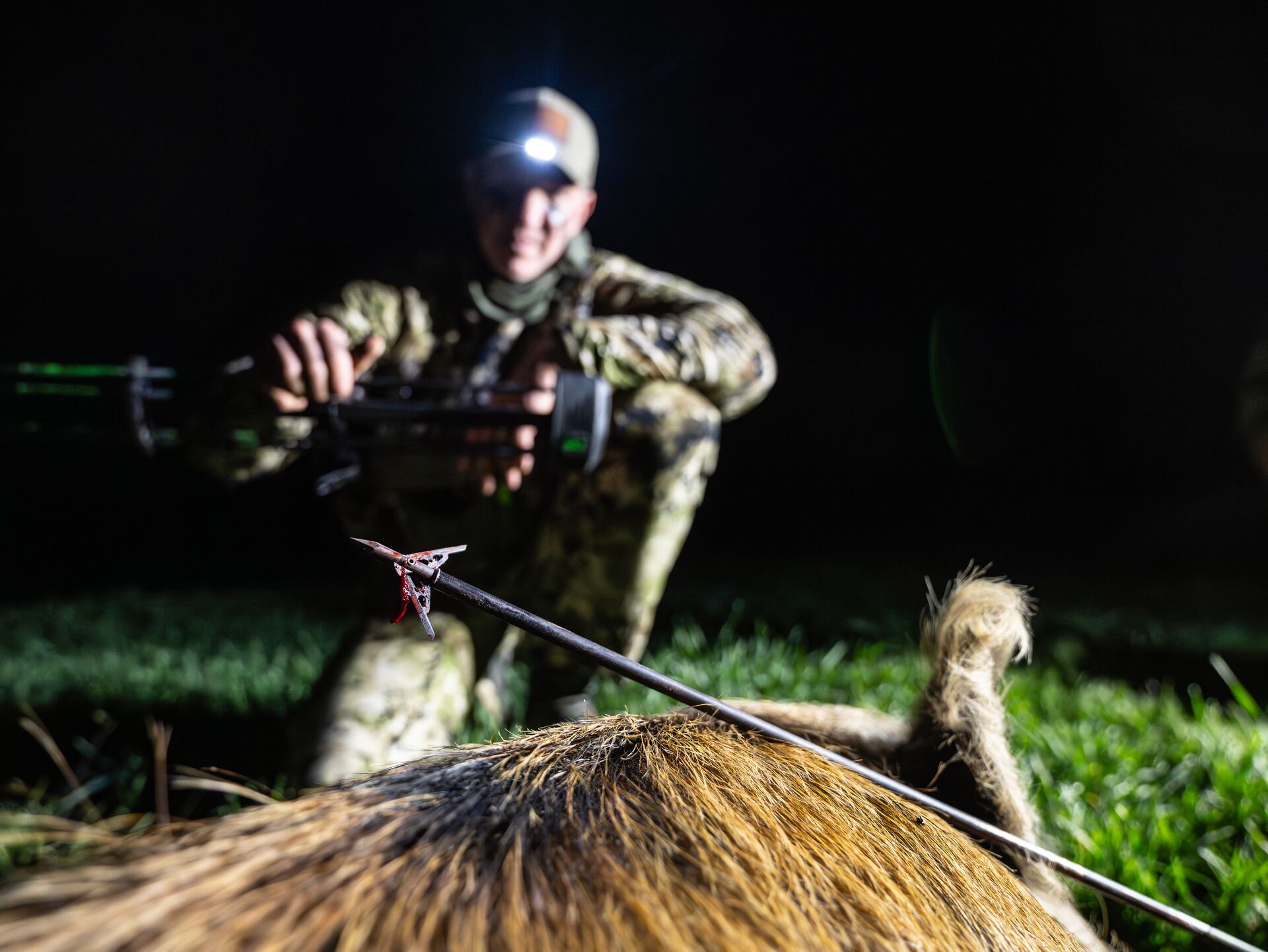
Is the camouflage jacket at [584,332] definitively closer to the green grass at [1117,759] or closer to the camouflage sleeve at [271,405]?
the camouflage sleeve at [271,405]

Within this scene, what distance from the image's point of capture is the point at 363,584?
2.16m

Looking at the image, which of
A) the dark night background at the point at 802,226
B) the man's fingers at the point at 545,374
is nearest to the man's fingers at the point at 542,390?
the man's fingers at the point at 545,374

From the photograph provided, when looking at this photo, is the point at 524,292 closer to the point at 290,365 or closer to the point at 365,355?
the point at 365,355

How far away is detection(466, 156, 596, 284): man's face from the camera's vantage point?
2074mm

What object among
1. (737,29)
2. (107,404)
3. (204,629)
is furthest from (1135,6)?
(204,629)

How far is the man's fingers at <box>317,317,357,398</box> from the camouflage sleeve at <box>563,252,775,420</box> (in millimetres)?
528

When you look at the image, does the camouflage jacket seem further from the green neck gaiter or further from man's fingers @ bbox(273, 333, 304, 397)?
man's fingers @ bbox(273, 333, 304, 397)

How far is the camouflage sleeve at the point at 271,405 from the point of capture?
1.53 metres

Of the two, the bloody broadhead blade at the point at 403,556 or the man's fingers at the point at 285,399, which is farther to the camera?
the man's fingers at the point at 285,399

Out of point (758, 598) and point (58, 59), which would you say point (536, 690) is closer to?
point (758, 598)

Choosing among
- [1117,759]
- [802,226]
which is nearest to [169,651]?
[1117,759]

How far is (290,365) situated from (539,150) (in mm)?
923

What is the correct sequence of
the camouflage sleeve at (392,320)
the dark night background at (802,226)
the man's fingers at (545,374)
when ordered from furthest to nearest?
the dark night background at (802,226) < the camouflage sleeve at (392,320) < the man's fingers at (545,374)

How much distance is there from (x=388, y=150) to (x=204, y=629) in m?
2.44
